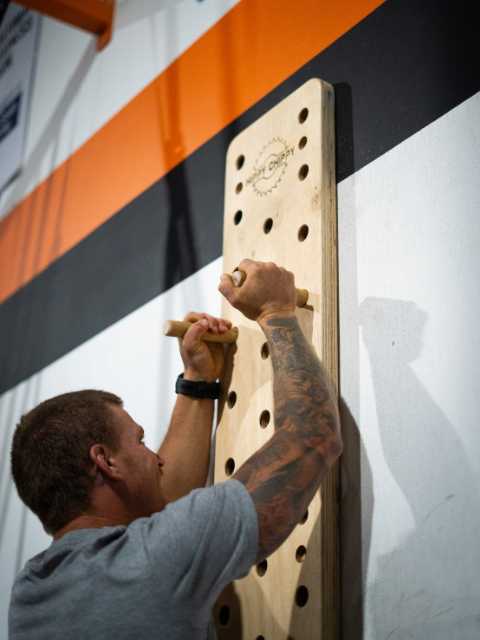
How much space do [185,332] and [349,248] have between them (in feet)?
1.05

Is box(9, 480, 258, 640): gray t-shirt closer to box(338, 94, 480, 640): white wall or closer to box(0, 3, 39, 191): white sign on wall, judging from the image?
box(338, 94, 480, 640): white wall

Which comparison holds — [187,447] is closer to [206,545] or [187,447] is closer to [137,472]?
[137,472]

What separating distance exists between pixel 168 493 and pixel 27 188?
1.71 metres

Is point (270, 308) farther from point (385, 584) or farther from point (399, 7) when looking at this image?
point (399, 7)

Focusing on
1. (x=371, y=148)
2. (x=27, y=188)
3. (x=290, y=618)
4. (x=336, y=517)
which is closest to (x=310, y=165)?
(x=371, y=148)

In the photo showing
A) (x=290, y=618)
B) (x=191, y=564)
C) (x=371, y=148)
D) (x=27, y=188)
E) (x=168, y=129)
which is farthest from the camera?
(x=27, y=188)

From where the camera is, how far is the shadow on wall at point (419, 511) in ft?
2.23

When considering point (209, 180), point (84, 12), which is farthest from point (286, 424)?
point (84, 12)

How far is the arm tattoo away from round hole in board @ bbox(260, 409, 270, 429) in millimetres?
138

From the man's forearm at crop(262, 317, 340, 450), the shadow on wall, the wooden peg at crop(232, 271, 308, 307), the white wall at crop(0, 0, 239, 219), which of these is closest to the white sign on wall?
the white wall at crop(0, 0, 239, 219)

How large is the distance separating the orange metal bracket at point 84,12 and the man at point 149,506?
4.56 ft

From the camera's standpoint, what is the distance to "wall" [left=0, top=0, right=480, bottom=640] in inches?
29.1

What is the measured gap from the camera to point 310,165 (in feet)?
3.17

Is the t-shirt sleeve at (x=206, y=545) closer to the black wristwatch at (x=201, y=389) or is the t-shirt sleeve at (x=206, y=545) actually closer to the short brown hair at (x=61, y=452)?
the short brown hair at (x=61, y=452)
